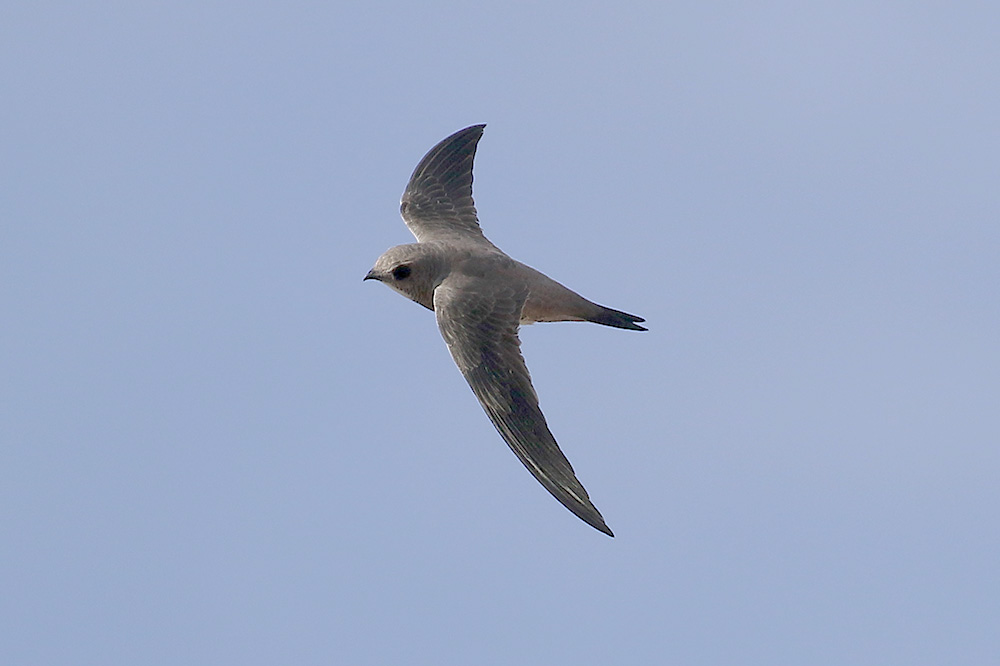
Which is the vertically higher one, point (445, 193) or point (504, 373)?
point (445, 193)

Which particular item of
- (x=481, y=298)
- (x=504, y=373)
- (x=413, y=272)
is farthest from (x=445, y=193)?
(x=504, y=373)

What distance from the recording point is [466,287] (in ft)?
44.3

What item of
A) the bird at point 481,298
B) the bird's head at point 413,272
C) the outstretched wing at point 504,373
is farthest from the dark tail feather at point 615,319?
the bird's head at point 413,272

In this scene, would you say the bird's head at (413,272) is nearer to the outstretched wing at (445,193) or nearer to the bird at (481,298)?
the bird at (481,298)

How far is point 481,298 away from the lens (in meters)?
13.4

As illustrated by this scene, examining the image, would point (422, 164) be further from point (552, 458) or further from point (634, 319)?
point (552, 458)

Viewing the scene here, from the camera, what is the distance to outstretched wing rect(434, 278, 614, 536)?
11.5 meters

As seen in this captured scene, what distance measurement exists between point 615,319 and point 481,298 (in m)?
1.52

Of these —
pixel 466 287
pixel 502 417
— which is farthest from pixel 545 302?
pixel 502 417

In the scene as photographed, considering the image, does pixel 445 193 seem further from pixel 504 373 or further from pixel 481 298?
pixel 504 373

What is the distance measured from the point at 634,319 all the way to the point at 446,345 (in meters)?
2.12

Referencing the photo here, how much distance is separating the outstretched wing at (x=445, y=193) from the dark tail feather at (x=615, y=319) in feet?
5.34

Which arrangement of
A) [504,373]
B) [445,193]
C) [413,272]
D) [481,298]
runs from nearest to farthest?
[504,373]
[481,298]
[413,272]
[445,193]

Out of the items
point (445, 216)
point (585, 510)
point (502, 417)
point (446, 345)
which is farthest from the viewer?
point (445, 216)
